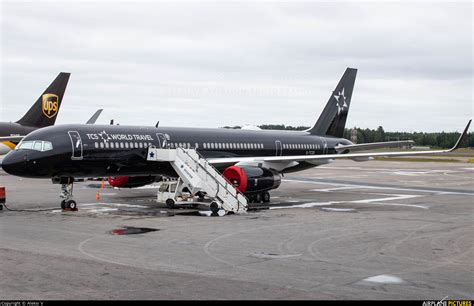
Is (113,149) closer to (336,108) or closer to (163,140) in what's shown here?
(163,140)

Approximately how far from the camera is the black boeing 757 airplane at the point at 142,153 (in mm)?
25312

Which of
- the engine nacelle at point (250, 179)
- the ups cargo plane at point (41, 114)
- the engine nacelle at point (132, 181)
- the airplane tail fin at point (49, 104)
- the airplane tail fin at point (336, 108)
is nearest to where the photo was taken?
the engine nacelle at point (250, 179)

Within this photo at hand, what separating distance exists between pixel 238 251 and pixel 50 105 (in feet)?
127

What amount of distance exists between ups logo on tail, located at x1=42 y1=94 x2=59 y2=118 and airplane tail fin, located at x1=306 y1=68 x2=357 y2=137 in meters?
22.8

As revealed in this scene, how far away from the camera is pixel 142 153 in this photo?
28.3m

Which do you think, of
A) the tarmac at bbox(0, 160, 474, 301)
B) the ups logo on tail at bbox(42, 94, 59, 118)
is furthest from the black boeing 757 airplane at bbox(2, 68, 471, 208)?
the ups logo on tail at bbox(42, 94, 59, 118)

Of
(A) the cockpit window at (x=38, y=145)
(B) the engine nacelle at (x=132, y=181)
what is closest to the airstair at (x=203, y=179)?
(B) the engine nacelle at (x=132, y=181)

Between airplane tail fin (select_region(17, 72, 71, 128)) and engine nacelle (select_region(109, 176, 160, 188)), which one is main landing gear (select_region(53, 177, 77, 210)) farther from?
airplane tail fin (select_region(17, 72, 71, 128))

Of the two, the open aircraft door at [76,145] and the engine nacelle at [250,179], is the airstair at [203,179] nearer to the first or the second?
the engine nacelle at [250,179]

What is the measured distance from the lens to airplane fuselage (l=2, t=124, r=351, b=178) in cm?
2511

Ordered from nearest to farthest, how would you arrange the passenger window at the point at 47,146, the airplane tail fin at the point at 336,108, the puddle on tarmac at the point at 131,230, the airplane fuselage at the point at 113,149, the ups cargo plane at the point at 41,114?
the puddle on tarmac at the point at 131,230, the airplane fuselage at the point at 113,149, the passenger window at the point at 47,146, the airplane tail fin at the point at 336,108, the ups cargo plane at the point at 41,114

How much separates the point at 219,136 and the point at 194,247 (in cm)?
1731

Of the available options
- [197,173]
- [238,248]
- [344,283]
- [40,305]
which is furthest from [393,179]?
[40,305]

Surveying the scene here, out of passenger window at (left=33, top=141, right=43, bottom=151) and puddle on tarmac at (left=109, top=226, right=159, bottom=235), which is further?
passenger window at (left=33, top=141, right=43, bottom=151)
